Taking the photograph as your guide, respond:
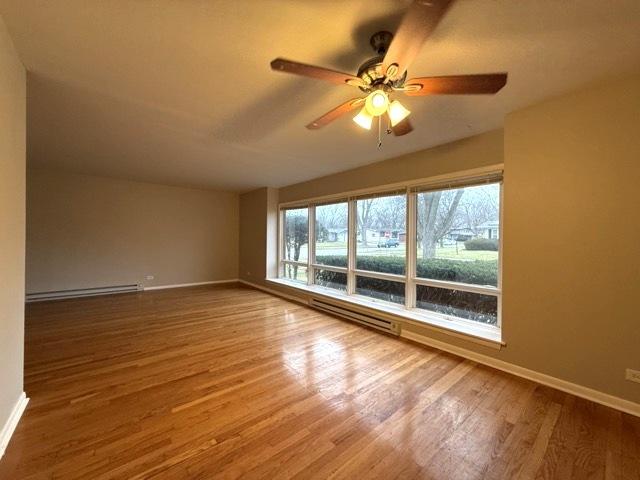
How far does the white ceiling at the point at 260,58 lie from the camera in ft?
4.26

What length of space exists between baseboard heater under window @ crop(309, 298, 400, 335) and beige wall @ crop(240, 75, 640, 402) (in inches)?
40.0

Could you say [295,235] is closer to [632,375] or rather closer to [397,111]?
[397,111]

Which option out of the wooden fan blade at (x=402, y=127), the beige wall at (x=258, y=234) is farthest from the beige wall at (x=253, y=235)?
the wooden fan blade at (x=402, y=127)

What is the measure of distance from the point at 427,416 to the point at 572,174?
2146mm

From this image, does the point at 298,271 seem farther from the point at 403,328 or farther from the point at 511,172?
the point at 511,172

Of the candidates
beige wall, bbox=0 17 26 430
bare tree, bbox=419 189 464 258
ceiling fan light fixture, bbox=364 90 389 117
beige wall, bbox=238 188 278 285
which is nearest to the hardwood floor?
beige wall, bbox=0 17 26 430

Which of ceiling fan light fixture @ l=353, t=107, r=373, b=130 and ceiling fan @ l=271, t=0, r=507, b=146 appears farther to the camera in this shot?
ceiling fan light fixture @ l=353, t=107, r=373, b=130

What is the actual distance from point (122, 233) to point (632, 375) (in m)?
7.29

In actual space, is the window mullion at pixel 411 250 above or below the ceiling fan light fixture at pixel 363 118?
below

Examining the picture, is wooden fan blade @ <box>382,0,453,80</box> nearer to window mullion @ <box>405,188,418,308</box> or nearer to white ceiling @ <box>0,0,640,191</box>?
white ceiling @ <box>0,0,640,191</box>

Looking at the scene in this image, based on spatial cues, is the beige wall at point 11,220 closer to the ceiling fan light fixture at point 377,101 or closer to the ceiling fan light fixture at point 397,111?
the ceiling fan light fixture at point 377,101

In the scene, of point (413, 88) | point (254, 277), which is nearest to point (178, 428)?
point (413, 88)

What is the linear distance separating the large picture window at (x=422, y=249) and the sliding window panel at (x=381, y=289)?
14 mm

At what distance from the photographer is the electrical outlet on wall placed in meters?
1.81
